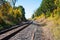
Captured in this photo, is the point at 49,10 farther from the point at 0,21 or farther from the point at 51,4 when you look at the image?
the point at 0,21

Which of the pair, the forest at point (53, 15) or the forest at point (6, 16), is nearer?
the forest at point (53, 15)

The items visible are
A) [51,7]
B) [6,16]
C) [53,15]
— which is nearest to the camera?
[6,16]

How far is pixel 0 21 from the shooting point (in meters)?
35.3

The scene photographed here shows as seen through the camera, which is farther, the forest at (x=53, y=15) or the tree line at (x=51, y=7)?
the tree line at (x=51, y=7)

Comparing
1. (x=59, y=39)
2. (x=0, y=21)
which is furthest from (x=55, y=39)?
(x=0, y=21)

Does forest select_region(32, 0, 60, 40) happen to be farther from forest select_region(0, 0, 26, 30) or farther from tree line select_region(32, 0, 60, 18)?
forest select_region(0, 0, 26, 30)

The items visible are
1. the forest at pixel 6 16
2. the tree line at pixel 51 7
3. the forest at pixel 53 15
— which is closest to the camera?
the forest at pixel 53 15

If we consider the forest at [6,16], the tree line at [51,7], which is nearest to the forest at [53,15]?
the tree line at [51,7]

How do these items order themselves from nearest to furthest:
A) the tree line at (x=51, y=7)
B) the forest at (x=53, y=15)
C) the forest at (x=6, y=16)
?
the forest at (x=53, y=15)
the forest at (x=6, y=16)
the tree line at (x=51, y=7)

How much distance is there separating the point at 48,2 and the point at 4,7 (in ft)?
101

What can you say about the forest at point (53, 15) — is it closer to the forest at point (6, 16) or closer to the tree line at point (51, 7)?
the tree line at point (51, 7)

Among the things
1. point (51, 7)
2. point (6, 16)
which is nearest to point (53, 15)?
point (51, 7)

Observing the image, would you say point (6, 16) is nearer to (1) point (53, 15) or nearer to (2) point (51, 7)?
(1) point (53, 15)

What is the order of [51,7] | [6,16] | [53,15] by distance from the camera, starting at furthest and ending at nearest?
[51,7] < [53,15] < [6,16]
